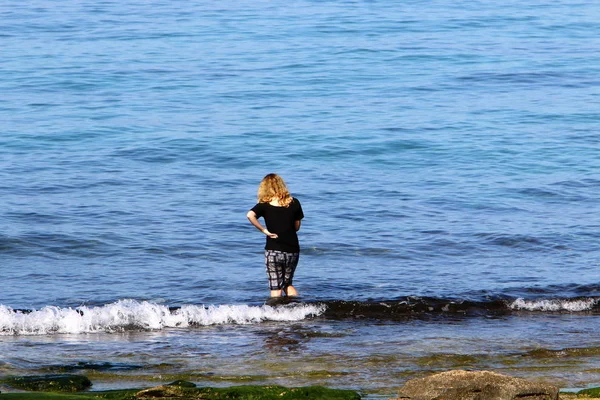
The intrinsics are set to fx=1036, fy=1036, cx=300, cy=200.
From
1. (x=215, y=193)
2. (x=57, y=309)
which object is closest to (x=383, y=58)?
(x=215, y=193)

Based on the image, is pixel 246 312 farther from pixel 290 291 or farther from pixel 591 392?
pixel 591 392

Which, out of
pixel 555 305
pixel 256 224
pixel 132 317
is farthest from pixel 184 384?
pixel 555 305

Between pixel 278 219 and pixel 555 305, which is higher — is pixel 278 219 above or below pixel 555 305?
above

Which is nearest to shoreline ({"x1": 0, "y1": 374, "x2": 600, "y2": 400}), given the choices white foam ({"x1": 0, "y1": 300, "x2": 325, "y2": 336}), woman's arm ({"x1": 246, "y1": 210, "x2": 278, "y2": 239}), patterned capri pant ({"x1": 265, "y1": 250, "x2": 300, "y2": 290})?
white foam ({"x1": 0, "y1": 300, "x2": 325, "y2": 336})

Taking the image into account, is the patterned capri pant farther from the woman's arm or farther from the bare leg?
the woman's arm

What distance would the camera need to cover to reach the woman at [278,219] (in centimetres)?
1147

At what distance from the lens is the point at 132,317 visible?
1138cm

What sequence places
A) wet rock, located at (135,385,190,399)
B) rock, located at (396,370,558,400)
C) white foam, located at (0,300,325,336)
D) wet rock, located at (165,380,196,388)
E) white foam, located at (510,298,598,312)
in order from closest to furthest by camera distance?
1. rock, located at (396,370,558,400)
2. wet rock, located at (135,385,190,399)
3. wet rock, located at (165,380,196,388)
4. white foam, located at (0,300,325,336)
5. white foam, located at (510,298,598,312)

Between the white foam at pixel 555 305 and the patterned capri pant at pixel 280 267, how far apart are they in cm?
263

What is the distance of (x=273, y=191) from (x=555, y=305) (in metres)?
3.58

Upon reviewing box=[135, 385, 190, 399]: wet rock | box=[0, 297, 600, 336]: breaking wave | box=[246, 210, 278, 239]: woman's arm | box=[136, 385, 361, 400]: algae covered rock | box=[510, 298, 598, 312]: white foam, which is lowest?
box=[510, 298, 598, 312]: white foam

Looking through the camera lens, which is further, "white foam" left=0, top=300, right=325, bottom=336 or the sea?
"white foam" left=0, top=300, right=325, bottom=336

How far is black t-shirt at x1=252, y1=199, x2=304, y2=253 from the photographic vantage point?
11.5 meters

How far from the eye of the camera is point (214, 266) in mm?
13969
